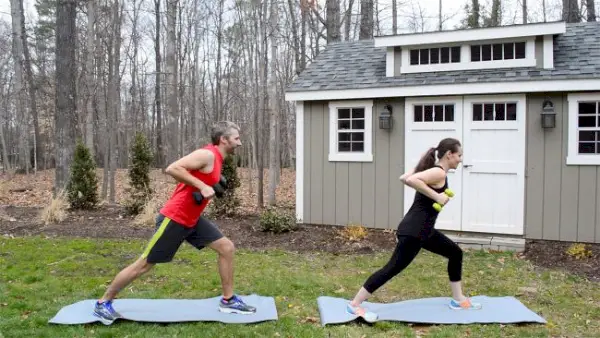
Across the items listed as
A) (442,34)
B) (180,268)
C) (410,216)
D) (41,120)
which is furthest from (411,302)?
(41,120)

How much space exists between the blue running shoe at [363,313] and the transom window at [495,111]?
4.92 m

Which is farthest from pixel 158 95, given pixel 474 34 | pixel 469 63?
pixel 474 34

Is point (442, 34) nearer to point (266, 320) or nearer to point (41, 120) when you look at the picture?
point (266, 320)

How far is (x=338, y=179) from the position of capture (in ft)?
31.2

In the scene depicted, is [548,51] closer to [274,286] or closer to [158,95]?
[274,286]

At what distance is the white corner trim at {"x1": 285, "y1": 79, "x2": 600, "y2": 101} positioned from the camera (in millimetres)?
7750

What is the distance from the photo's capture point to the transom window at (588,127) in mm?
7871

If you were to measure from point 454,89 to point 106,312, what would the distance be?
245 inches

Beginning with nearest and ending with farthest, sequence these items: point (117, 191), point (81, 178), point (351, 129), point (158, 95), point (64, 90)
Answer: point (351, 129)
point (81, 178)
point (64, 90)
point (117, 191)
point (158, 95)

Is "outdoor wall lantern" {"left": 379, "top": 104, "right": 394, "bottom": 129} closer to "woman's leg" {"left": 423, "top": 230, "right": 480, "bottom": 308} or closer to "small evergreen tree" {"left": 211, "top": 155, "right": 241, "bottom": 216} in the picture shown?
"small evergreen tree" {"left": 211, "top": 155, "right": 241, "bottom": 216}

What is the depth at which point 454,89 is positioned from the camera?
8367 mm

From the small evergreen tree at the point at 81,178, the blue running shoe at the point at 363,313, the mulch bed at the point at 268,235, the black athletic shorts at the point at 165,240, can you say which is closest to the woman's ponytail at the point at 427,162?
the blue running shoe at the point at 363,313

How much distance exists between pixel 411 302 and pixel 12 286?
4.27 metres

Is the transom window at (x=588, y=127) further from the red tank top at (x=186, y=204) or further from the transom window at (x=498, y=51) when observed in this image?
the red tank top at (x=186, y=204)
